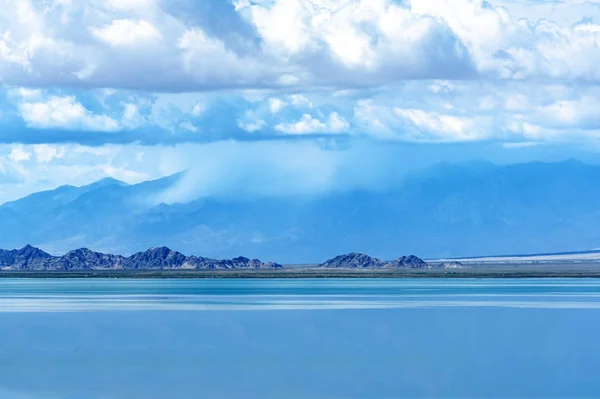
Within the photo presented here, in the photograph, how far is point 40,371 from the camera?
44.5m

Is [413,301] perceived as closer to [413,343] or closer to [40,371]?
[413,343]

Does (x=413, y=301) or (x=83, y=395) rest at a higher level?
(x=413, y=301)

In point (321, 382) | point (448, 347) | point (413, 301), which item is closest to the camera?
point (321, 382)

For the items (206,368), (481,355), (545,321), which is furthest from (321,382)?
(545,321)

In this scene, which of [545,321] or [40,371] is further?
[545,321]

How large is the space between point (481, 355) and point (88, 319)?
30.4 meters

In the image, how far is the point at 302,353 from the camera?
50.3 m

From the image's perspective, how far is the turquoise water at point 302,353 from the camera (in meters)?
39.8

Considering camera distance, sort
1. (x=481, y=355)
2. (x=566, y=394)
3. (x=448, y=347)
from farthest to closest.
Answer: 1. (x=448, y=347)
2. (x=481, y=355)
3. (x=566, y=394)

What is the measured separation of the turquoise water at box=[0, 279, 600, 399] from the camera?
39781 mm

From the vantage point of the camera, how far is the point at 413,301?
94.9 meters

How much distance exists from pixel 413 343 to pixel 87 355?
14.3 meters

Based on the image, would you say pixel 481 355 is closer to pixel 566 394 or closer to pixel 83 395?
pixel 566 394

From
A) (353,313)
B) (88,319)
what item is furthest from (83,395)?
(353,313)
